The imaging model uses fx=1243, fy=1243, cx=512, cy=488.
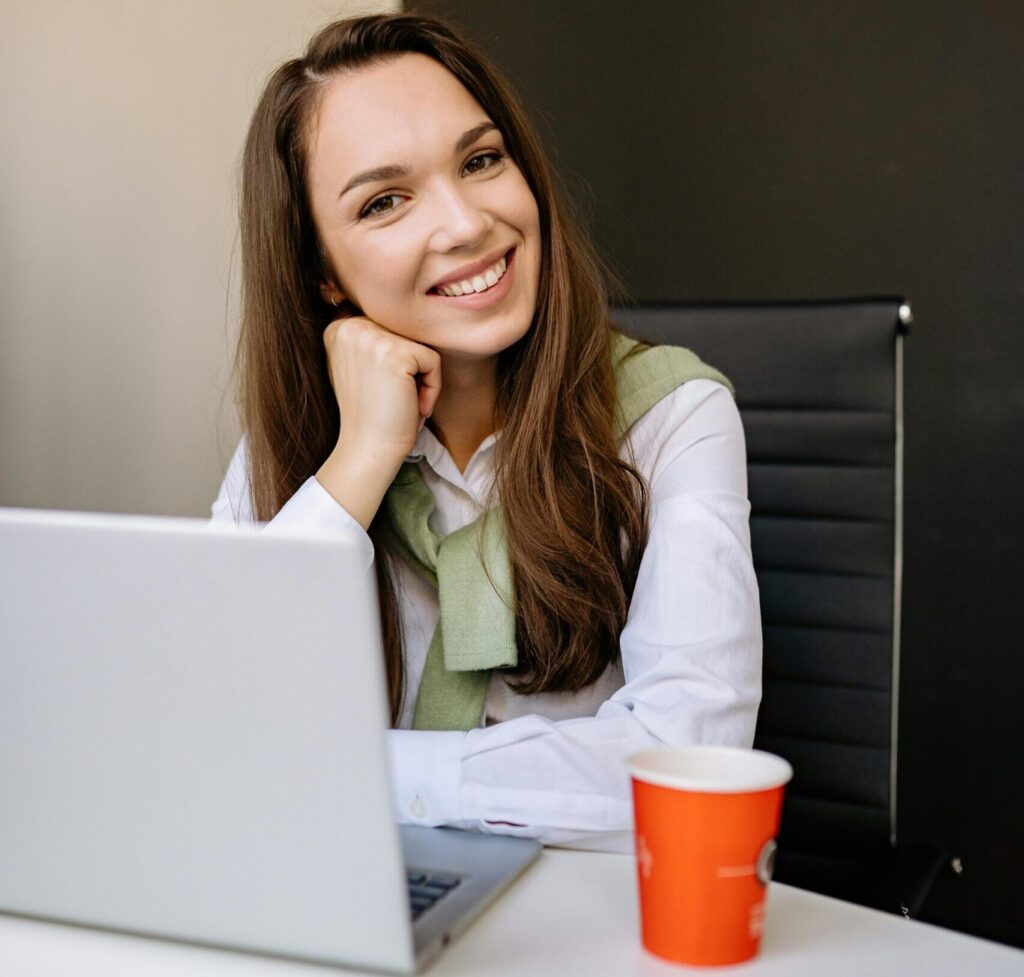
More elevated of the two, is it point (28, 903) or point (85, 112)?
point (85, 112)

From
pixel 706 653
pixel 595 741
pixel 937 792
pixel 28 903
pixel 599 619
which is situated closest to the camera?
pixel 28 903

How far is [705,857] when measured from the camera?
0.62 meters

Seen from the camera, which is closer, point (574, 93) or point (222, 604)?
point (222, 604)

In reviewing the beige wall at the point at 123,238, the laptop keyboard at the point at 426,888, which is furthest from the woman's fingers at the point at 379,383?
the beige wall at the point at 123,238

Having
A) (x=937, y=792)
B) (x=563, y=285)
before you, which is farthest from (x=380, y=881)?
(x=937, y=792)

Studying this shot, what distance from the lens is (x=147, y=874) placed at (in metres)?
0.65

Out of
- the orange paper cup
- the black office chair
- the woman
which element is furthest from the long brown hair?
the orange paper cup

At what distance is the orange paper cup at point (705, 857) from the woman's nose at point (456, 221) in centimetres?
74

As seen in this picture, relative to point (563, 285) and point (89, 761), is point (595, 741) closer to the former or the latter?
point (89, 761)

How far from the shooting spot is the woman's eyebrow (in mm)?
1289

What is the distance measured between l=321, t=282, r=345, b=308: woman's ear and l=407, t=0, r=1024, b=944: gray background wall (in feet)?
2.86

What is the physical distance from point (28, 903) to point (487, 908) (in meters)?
0.26

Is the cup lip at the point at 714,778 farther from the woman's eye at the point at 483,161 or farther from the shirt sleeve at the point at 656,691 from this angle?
the woman's eye at the point at 483,161

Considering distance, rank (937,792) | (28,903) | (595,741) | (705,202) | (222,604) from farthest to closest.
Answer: (705,202), (937,792), (595,741), (28,903), (222,604)
